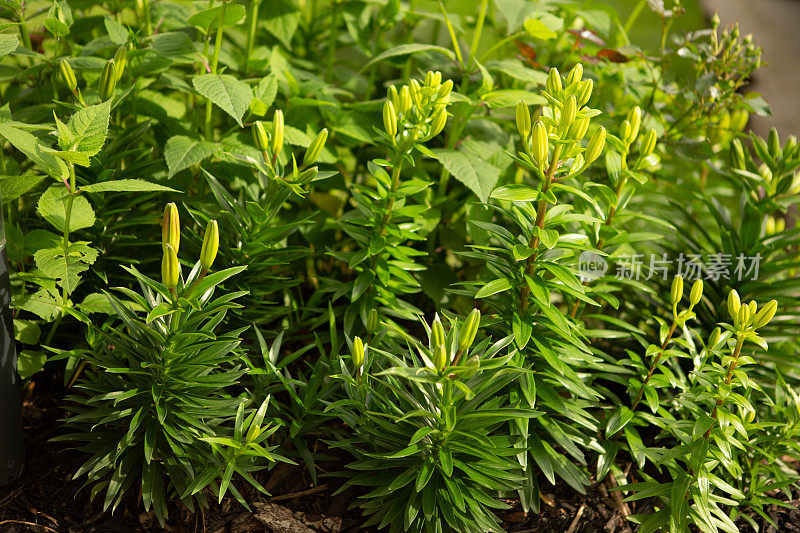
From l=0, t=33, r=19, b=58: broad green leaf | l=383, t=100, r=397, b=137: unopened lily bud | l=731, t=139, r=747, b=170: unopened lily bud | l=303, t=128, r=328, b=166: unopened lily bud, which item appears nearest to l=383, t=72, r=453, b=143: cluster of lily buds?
l=383, t=100, r=397, b=137: unopened lily bud

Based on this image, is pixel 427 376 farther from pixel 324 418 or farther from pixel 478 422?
pixel 324 418

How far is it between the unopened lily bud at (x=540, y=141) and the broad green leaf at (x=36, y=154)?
84 cm

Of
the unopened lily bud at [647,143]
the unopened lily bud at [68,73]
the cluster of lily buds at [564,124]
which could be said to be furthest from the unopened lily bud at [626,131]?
the unopened lily bud at [68,73]

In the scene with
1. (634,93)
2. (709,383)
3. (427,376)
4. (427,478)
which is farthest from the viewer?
(634,93)

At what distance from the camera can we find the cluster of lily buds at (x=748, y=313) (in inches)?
49.4

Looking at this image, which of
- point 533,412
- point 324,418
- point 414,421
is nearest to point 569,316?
point 533,412

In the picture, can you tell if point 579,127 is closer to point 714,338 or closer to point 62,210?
point 714,338

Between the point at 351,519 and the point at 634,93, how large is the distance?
1426mm

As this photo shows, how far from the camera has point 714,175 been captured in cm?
274

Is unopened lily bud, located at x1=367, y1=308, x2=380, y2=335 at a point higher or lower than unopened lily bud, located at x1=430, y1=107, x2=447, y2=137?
lower

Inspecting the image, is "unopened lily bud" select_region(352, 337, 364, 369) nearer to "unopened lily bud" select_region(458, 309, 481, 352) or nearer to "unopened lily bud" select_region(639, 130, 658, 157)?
"unopened lily bud" select_region(458, 309, 481, 352)

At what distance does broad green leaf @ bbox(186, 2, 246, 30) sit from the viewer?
1.44m

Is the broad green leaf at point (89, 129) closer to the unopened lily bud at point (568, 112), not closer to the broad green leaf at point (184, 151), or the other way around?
the broad green leaf at point (184, 151)

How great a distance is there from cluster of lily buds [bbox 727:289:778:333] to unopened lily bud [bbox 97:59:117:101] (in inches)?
51.1
